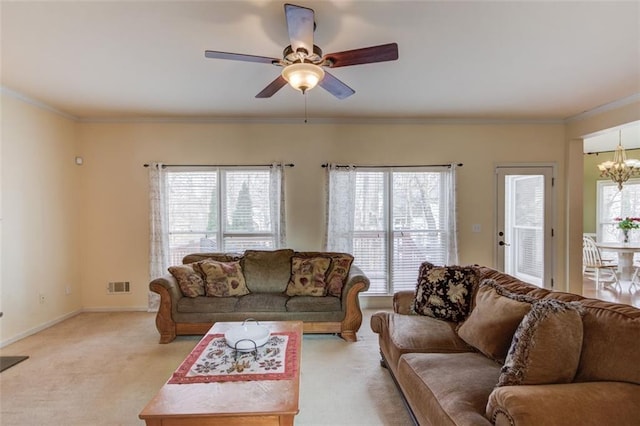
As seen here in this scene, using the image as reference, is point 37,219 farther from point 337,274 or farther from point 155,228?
point 337,274

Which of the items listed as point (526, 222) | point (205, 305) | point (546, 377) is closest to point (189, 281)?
point (205, 305)

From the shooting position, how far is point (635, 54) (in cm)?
276

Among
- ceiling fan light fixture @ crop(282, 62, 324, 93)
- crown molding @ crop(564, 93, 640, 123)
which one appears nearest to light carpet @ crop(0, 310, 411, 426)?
ceiling fan light fixture @ crop(282, 62, 324, 93)

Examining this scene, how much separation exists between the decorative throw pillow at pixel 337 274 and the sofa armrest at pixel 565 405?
2.31m

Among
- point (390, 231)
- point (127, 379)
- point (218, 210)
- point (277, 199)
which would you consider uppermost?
point (277, 199)

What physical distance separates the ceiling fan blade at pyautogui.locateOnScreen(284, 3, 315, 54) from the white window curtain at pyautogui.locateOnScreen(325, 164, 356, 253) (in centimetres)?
251

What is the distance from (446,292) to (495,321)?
0.71 meters

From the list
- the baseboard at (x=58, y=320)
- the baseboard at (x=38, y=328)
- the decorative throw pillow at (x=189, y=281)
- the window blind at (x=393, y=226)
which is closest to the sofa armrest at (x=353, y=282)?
the window blind at (x=393, y=226)

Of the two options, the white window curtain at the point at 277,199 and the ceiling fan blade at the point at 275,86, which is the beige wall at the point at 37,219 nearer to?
the white window curtain at the point at 277,199

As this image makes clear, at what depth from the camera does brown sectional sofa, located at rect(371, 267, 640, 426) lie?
4.30ft

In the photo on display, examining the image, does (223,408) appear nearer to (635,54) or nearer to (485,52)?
(485,52)

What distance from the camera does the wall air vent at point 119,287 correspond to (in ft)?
15.1

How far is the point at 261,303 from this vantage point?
11.6 feet

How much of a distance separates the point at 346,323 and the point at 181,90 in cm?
317
